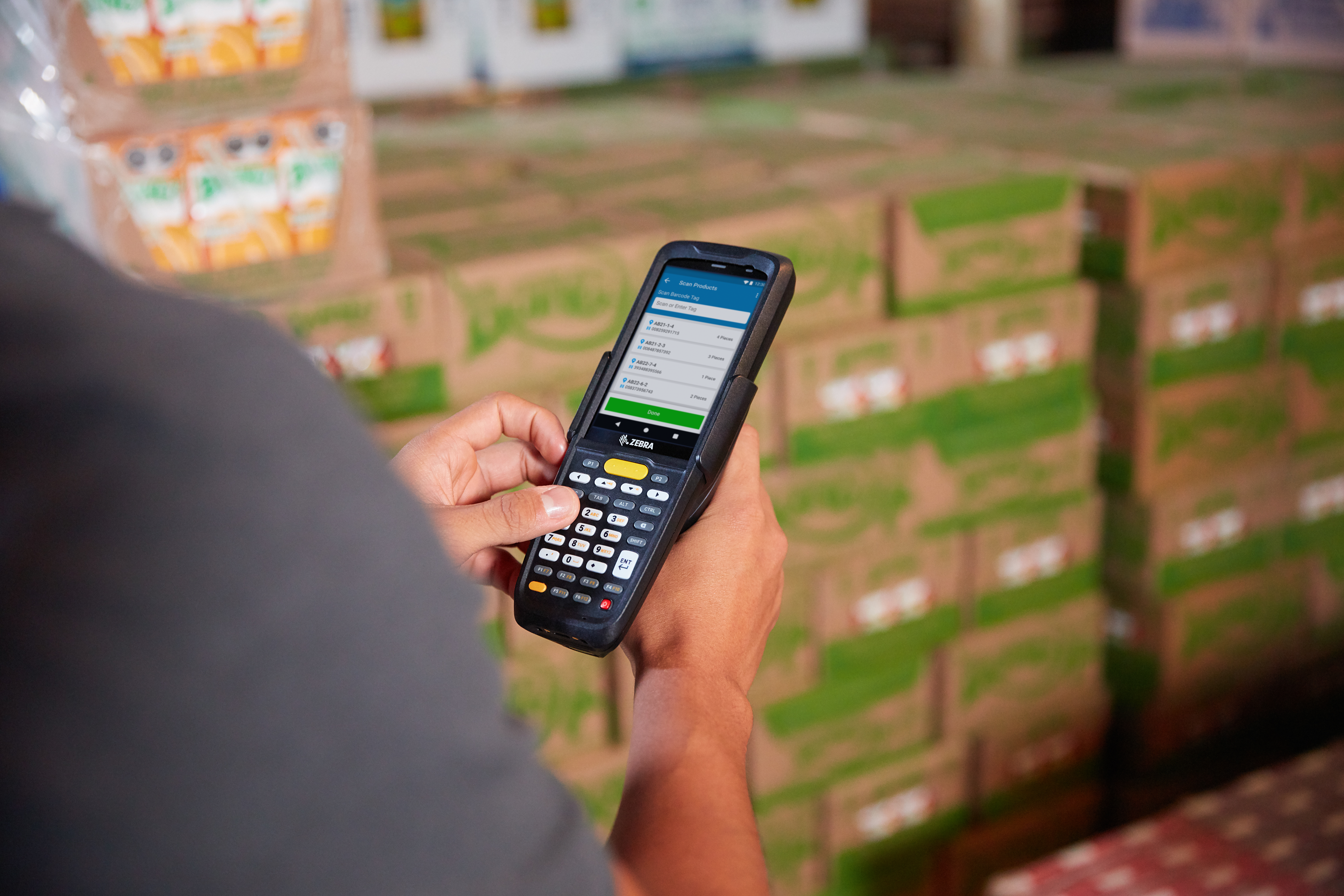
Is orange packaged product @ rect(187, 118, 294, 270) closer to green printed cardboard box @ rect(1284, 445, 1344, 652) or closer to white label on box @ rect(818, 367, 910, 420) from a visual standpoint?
white label on box @ rect(818, 367, 910, 420)

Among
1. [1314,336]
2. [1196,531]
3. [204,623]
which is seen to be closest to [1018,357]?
[1196,531]

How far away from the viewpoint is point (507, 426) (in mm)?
853

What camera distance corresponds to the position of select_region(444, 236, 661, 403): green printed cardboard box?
1.42m

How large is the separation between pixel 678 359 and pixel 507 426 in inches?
4.8

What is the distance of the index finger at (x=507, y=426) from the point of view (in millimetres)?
817

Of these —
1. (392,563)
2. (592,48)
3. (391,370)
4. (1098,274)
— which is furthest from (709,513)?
(592,48)

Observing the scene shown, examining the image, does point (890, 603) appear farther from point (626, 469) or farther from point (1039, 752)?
point (626, 469)

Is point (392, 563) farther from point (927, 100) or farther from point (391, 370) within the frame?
point (927, 100)

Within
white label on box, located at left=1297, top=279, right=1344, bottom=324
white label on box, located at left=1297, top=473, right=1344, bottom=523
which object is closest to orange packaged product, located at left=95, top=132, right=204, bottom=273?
white label on box, located at left=1297, top=279, right=1344, bottom=324

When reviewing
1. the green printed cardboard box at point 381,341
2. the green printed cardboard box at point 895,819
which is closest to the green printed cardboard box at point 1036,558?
the green printed cardboard box at point 895,819

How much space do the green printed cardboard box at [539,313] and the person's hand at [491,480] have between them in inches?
19.8

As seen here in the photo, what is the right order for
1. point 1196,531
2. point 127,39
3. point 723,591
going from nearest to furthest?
point 723,591, point 127,39, point 1196,531

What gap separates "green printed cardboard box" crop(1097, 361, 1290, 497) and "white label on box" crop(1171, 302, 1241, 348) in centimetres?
6

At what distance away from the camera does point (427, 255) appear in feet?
4.82
